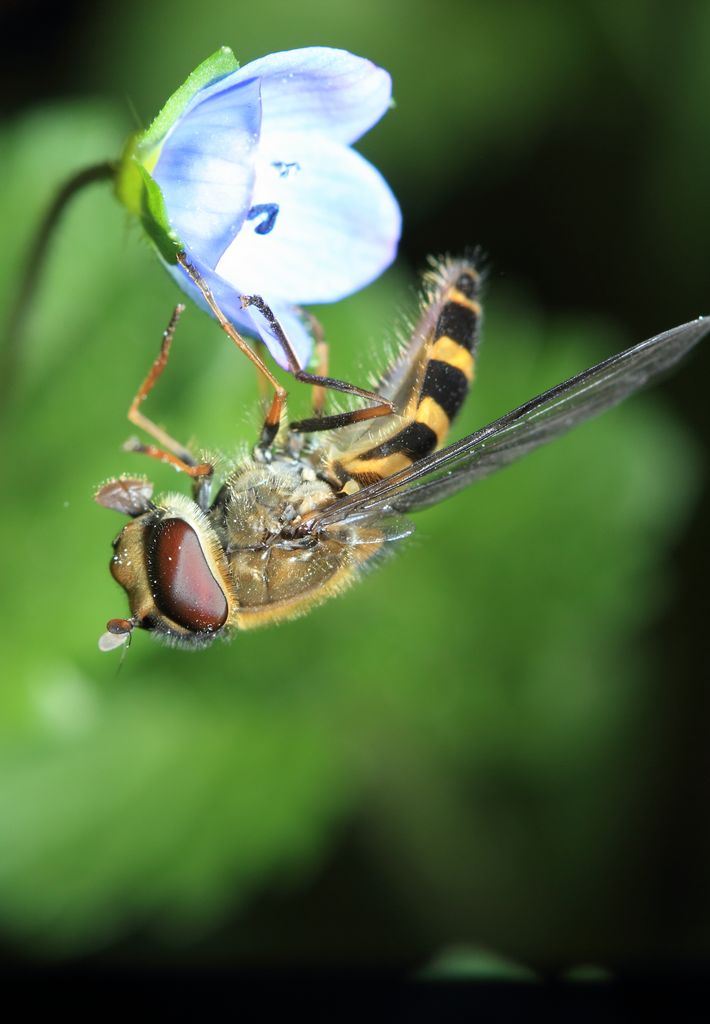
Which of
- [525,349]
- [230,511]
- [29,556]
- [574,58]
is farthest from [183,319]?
[574,58]

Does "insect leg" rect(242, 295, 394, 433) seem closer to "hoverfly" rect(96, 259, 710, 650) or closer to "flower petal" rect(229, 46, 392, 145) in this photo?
"hoverfly" rect(96, 259, 710, 650)

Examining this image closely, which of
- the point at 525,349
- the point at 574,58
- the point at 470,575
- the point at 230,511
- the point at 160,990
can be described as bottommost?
the point at 160,990

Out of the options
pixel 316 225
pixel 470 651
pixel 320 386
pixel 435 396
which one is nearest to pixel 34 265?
pixel 316 225

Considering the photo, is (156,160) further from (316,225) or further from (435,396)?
(435,396)

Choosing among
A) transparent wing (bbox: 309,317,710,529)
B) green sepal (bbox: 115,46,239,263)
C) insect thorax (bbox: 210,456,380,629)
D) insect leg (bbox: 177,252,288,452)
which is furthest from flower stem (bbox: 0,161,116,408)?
transparent wing (bbox: 309,317,710,529)

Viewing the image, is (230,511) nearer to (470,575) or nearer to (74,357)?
(74,357)

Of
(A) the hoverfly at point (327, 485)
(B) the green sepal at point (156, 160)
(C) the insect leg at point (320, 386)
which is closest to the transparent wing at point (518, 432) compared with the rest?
(A) the hoverfly at point (327, 485)
